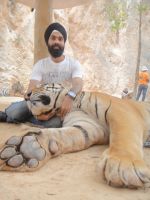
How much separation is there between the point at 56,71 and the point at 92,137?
1.10 metres

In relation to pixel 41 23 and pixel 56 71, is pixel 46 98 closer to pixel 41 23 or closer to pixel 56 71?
pixel 56 71

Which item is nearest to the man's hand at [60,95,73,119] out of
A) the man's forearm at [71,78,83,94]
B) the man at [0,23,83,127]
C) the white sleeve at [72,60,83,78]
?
the man's forearm at [71,78,83,94]

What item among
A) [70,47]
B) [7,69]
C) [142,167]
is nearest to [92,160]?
[142,167]

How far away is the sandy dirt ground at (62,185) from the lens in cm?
148

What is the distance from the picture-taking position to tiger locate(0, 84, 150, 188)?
5.33 ft

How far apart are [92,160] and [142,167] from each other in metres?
0.50

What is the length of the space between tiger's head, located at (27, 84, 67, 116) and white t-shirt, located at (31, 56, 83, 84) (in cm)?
51

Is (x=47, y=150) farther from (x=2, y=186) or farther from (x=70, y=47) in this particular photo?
(x=70, y=47)

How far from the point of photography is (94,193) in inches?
60.5

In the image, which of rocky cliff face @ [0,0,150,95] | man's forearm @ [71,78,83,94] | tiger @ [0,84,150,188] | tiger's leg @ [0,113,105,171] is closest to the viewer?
tiger @ [0,84,150,188]

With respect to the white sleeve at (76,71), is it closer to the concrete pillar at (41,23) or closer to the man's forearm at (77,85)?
the man's forearm at (77,85)

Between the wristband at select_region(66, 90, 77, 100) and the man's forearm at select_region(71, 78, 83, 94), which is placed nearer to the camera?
the wristband at select_region(66, 90, 77, 100)

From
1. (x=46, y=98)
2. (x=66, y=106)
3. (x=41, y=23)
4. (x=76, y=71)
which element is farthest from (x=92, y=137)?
(x=41, y=23)

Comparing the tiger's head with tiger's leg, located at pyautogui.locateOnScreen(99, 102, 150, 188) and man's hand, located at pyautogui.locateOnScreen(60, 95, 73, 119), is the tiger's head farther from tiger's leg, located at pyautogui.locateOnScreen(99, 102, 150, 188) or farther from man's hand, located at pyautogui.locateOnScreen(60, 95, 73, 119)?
tiger's leg, located at pyautogui.locateOnScreen(99, 102, 150, 188)
